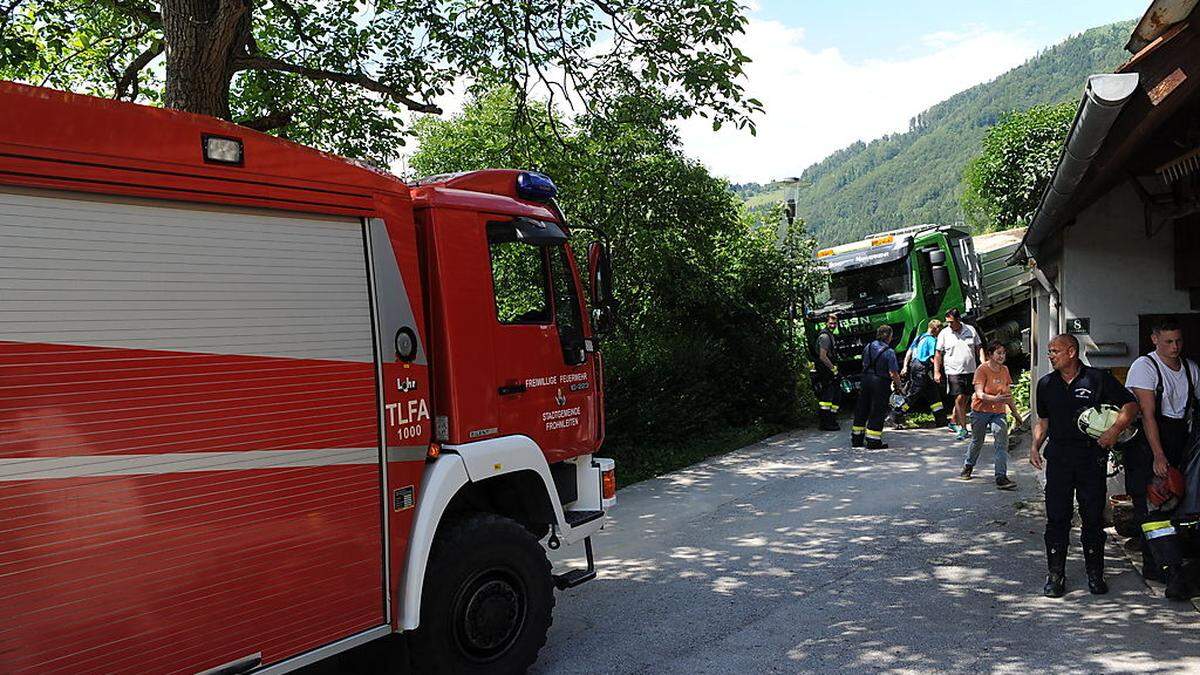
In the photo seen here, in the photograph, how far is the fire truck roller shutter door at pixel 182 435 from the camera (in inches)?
126

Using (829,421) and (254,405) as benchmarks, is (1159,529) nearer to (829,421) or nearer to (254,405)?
(254,405)

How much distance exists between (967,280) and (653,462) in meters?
8.18

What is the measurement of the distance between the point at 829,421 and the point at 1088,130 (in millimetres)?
9067

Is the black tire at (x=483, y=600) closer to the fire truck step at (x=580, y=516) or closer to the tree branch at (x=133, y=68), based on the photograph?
the fire truck step at (x=580, y=516)

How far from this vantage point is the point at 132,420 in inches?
136

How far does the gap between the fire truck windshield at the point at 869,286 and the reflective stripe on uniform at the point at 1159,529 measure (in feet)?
31.6

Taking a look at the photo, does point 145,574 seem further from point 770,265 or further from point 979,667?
point 770,265

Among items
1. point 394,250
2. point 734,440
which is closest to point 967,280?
point 734,440

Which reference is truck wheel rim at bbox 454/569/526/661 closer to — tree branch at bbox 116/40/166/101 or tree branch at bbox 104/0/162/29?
tree branch at bbox 116/40/166/101

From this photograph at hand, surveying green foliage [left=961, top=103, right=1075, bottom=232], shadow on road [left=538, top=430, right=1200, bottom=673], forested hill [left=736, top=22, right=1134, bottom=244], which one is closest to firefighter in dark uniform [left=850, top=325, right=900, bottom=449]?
shadow on road [left=538, top=430, right=1200, bottom=673]

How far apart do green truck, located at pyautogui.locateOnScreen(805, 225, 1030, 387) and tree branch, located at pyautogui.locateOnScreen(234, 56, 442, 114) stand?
7.78m

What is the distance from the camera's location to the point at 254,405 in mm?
3871

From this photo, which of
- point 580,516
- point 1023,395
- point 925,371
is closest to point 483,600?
point 580,516

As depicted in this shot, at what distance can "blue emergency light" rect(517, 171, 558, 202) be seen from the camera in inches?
220
